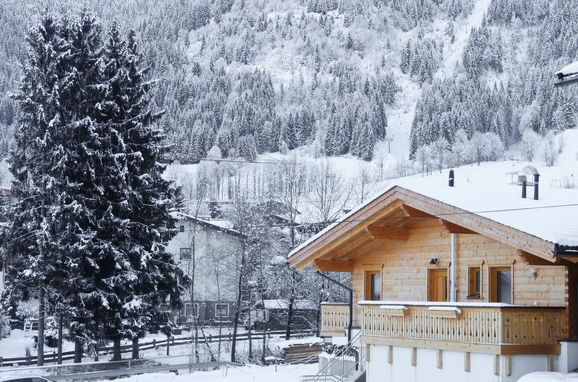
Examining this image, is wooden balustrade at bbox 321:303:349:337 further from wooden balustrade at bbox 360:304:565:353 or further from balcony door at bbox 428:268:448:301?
wooden balustrade at bbox 360:304:565:353

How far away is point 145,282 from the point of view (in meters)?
43.2

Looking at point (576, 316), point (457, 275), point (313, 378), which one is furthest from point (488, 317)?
point (313, 378)

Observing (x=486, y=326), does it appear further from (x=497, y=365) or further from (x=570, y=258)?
(x=570, y=258)

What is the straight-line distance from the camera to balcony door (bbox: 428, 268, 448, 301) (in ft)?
83.9

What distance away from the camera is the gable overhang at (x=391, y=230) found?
2062 centimetres

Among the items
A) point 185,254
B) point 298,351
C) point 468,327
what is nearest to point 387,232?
point 468,327

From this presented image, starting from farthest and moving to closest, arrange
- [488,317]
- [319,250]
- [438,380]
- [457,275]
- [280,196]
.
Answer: [280,196], [319,250], [457,275], [438,380], [488,317]

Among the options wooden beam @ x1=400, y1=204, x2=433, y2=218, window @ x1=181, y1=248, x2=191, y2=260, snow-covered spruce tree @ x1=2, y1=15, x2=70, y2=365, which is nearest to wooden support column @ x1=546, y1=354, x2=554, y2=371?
wooden beam @ x1=400, y1=204, x2=433, y2=218

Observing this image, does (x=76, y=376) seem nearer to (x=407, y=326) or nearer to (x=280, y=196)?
(x=407, y=326)

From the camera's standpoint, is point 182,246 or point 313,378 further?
point 182,246

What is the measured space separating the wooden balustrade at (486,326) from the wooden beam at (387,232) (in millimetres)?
3100

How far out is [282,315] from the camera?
6769cm

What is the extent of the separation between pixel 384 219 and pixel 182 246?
49927 millimetres

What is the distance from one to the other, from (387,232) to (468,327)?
17.7 ft
